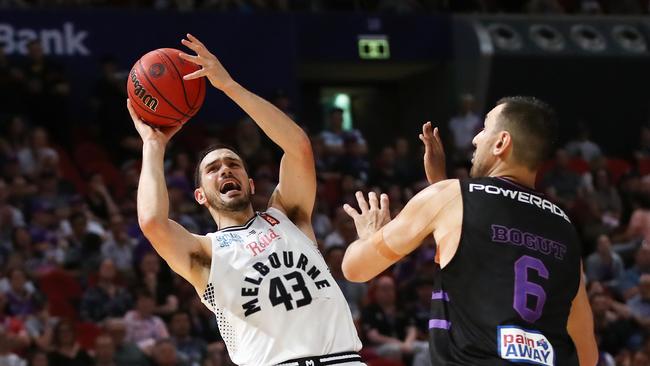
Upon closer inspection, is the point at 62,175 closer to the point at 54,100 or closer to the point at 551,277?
the point at 54,100

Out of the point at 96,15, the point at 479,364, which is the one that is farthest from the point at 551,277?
the point at 96,15

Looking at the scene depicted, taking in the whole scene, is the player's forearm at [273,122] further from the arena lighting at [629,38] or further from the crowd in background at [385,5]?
the arena lighting at [629,38]

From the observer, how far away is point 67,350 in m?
11.7

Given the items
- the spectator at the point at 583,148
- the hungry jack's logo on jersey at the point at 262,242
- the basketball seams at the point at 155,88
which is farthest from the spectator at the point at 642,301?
the basketball seams at the point at 155,88

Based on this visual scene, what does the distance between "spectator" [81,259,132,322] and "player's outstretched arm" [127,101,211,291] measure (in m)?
6.46

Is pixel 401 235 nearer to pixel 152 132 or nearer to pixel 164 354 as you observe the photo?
pixel 152 132

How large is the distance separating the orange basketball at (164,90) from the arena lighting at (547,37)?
13.5m

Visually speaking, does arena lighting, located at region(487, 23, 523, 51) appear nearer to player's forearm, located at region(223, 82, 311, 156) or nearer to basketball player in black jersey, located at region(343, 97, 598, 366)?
player's forearm, located at region(223, 82, 311, 156)

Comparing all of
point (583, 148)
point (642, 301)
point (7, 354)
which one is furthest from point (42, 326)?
point (583, 148)

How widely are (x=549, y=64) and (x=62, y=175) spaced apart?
8624 millimetres

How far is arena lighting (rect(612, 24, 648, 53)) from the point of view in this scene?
64.6 feet

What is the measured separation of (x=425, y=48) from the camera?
63.4ft

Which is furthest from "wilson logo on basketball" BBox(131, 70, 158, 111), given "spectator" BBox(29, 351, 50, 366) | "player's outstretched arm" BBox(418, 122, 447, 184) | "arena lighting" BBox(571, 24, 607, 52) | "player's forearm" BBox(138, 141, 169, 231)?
"arena lighting" BBox(571, 24, 607, 52)

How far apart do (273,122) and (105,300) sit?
669 cm
